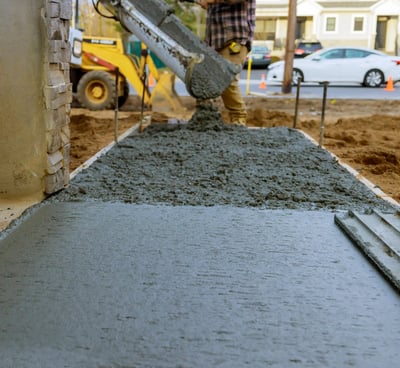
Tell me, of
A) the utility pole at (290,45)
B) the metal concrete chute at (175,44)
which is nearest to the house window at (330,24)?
the utility pole at (290,45)

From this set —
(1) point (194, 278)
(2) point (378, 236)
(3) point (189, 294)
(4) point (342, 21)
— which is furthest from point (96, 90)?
(4) point (342, 21)

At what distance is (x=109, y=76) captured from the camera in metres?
11.2

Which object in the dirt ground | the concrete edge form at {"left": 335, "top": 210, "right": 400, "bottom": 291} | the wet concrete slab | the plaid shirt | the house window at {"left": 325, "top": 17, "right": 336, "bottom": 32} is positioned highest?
the house window at {"left": 325, "top": 17, "right": 336, "bottom": 32}

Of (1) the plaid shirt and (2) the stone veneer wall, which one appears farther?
(1) the plaid shirt

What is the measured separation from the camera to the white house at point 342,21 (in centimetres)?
4141

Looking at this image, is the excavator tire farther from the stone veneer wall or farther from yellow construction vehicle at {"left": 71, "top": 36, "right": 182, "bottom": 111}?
the stone veneer wall

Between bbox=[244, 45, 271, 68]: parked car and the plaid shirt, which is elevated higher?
the plaid shirt

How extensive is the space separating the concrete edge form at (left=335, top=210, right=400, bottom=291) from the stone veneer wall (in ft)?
6.20

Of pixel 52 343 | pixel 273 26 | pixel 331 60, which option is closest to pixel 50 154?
pixel 52 343

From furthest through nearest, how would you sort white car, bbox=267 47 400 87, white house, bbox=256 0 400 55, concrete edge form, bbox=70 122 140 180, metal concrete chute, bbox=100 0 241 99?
1. white house, bbox=256 0 400 55
2. white car, bbox=267 47 400 87
3. metal concrete chute, bbox=100 0 241 99
4. concrete edge form, bbox=70 122 140 180

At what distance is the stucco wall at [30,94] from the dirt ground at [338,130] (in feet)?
5.99

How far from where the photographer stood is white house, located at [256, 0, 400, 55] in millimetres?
41406

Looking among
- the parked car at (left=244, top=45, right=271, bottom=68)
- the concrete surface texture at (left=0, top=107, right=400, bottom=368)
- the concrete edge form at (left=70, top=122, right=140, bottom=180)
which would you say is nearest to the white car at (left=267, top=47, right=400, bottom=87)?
the parked car at (left=244, top=45, right=271, bottom=68)

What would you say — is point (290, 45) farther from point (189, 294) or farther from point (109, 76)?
point (189, 294)
